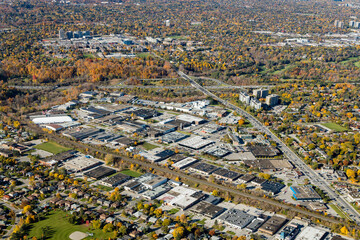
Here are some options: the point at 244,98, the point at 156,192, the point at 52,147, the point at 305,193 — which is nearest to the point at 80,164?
the point at 52,147

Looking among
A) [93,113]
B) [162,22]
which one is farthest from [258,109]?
[162,22]

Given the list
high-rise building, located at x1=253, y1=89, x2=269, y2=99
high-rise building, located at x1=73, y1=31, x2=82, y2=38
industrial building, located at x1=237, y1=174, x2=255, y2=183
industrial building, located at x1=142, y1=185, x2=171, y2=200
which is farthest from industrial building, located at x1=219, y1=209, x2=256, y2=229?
→ high-rise building, located at x1=73, y1=31, x2=82, y2=38

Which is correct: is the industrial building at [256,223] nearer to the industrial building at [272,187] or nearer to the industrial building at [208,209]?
the industrial building at [208,209]

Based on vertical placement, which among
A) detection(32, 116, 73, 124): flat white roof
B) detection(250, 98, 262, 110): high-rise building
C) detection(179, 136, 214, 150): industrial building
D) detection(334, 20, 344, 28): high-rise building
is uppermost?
detection(334, 20, 344, 28): high-rise building

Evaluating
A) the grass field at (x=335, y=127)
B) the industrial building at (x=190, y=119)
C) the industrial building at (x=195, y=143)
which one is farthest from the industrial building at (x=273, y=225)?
the grass field at (x=335, y=127)

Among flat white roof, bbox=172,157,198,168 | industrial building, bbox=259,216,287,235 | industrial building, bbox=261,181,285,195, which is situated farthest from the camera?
flat white roof, bbox=172,157,198,168

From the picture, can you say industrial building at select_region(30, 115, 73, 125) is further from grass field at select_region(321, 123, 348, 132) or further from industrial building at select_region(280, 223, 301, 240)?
grass field at select_region(321, 123, 348, 132)
